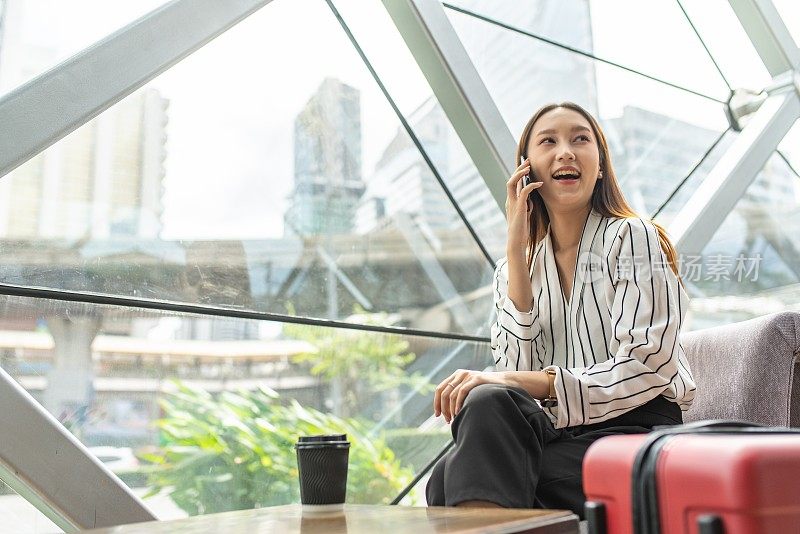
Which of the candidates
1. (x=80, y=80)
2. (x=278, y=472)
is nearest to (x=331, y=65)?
(x=80, y=80)

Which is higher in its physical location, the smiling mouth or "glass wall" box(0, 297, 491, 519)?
the smiling mouth

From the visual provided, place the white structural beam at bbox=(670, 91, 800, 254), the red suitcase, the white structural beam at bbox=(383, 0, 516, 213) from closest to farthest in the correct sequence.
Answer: the red suitcase, the white structural beam at bbox=(383, 0, 516, 213), the white structural beam at bbox=(670, 91, 800, 254)

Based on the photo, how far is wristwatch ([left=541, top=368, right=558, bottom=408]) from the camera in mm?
1745

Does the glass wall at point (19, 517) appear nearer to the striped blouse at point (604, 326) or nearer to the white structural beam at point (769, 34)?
the striped blouse at point (604, 326)

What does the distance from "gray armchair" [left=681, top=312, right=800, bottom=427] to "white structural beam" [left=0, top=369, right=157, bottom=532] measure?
1.67 meters

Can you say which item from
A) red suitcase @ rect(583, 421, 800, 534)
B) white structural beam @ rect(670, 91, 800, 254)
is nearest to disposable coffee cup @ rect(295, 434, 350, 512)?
red suitcase @ rect(583, 421, 800, 534)

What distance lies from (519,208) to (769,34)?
305cm

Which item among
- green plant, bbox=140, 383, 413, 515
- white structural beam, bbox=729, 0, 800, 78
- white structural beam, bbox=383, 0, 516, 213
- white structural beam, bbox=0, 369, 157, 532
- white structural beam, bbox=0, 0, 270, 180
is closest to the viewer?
white structural beam, bbox=0, 369, 157, 532

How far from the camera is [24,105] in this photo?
2037 millimetres

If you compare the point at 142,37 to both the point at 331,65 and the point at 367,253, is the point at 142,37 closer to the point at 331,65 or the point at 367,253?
the point at 331,65

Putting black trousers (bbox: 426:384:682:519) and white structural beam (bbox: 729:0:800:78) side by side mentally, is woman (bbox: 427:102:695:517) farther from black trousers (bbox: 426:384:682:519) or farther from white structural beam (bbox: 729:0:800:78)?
white structural beam (bbox: 729:0:800:78)

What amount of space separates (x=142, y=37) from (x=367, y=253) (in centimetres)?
105

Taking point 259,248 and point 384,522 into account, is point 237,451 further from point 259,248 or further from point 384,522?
point 384,522

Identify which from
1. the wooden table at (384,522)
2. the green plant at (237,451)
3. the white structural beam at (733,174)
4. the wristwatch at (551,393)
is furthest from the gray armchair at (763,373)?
the white structural beam at (733,174)
